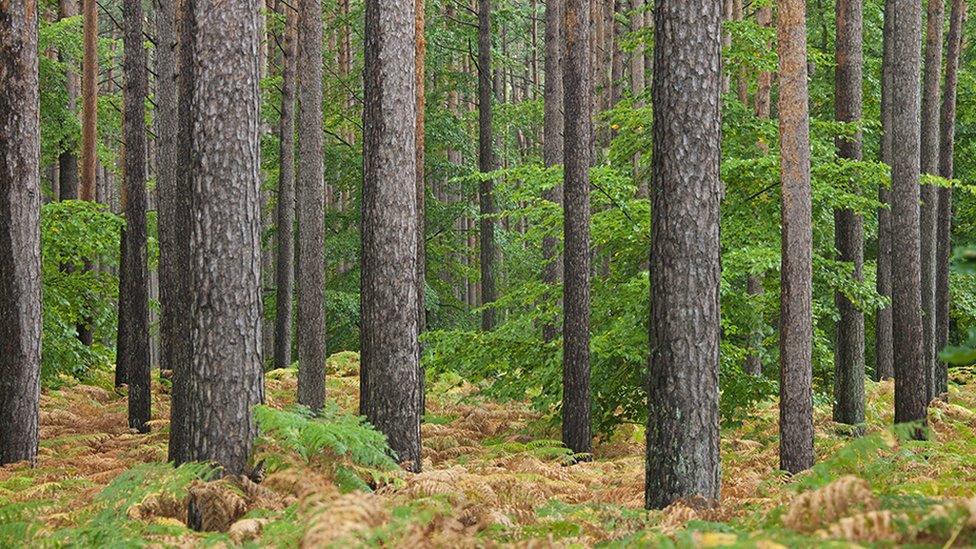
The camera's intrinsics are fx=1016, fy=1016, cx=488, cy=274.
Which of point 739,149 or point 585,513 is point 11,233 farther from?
point 739,149

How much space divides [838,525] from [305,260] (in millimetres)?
12091

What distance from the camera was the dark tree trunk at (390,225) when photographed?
9141 millimetres

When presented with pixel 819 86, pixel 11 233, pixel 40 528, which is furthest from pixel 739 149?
pixel 40 528

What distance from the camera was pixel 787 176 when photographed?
10.6 m

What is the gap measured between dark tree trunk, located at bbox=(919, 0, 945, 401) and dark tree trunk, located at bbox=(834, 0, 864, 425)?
2396 millimetres

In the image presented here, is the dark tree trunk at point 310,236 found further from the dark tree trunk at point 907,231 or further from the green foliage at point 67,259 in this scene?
the dark tree trunk at point 907,231

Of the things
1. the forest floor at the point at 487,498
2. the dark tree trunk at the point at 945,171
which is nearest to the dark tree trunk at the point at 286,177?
the forest floor at the point at 487,498

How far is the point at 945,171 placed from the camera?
19.5 metres

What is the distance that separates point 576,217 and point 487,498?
516 centimetres

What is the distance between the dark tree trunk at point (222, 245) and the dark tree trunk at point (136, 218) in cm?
741

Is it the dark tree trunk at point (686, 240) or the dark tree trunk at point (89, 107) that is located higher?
the dark tree trunk at point (89, 107)

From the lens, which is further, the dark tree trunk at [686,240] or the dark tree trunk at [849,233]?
the dark tree trunk at [849,233]

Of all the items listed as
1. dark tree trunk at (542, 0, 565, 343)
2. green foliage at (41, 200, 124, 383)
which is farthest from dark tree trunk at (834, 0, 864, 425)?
green foliage at (41, 200, 124, 383)

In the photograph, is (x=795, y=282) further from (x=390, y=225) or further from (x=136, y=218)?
(x=136, y=218)
